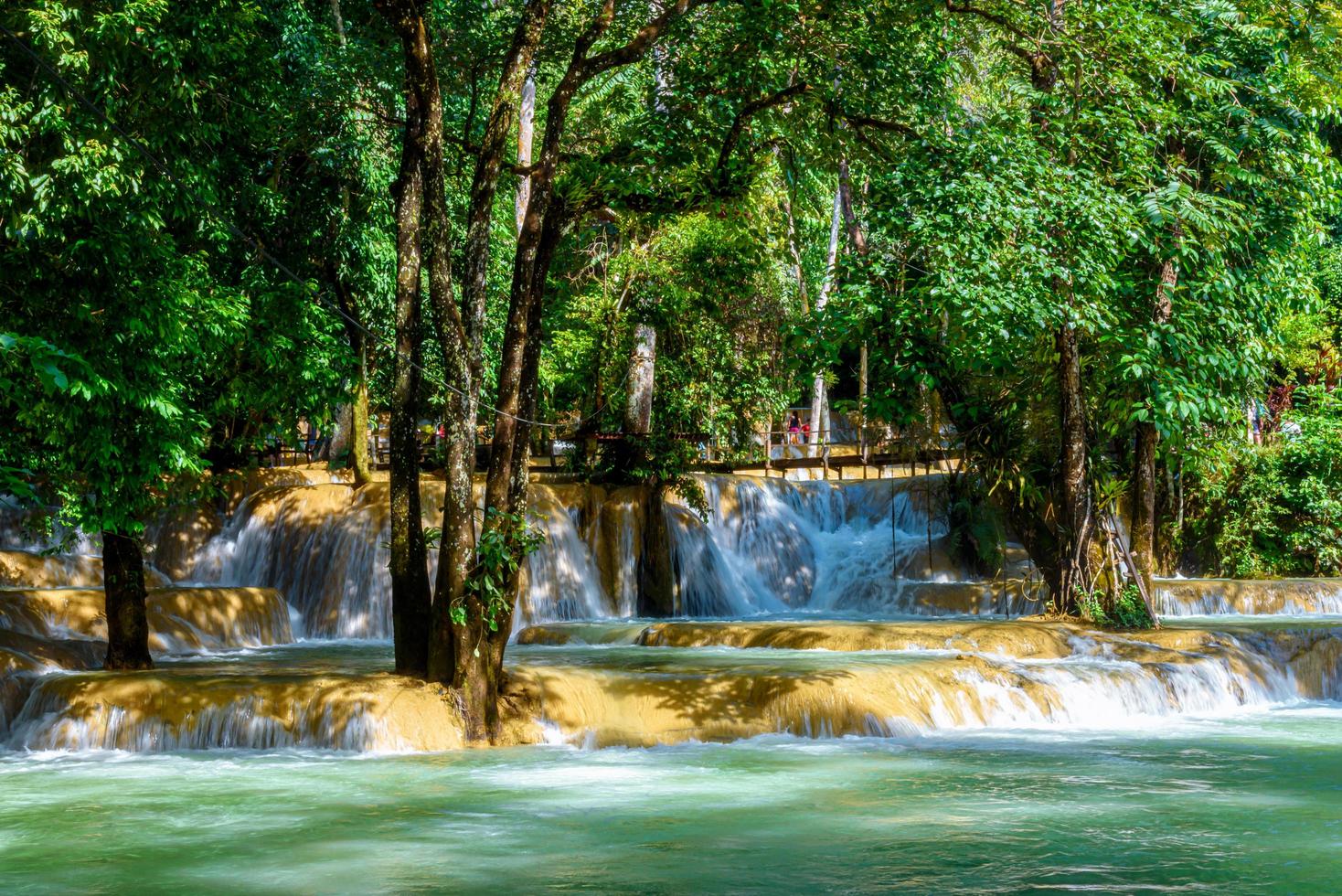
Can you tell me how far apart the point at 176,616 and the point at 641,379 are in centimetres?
851

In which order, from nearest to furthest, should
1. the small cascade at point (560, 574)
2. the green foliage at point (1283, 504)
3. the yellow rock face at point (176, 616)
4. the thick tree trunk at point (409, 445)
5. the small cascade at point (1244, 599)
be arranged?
the thick tree trunk at point (409, 445), the yellow rock face at point (176, 616), the small cascade at point (1244, 599), the small cascade at point (560, 574), the green foliage at point (1283, 504)

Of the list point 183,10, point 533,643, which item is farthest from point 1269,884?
point 533,643

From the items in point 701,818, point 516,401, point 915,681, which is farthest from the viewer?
point 915,681

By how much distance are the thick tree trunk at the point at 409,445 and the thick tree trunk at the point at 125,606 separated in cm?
277

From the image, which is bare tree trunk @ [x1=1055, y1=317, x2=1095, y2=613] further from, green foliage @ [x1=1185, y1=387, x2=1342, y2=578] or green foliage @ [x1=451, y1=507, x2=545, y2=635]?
green foliage @ [x1=1185, y1=387, x2=1342, y2=578]

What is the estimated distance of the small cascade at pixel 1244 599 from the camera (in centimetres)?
2017

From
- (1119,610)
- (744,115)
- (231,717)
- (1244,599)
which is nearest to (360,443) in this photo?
(231,717)

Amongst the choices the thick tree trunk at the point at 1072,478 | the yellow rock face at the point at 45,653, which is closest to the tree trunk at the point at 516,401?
the yellow rock face at the point at 45,653

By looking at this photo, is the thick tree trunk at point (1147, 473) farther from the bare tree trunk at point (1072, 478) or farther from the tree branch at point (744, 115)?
the tree branch at point (744, 115)

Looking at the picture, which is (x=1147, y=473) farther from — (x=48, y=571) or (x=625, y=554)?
(x=48, y=571)

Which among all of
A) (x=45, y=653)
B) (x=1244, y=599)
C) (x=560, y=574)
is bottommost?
(x=1244, y=599)

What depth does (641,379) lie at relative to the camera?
22.9 metres

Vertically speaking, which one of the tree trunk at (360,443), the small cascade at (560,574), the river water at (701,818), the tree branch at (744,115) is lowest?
the river water at (701,818)

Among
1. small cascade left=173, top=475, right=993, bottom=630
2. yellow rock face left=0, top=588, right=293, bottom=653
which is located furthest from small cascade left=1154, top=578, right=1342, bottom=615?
yellow rock face left=0, top=588, right=293, bottom=653
